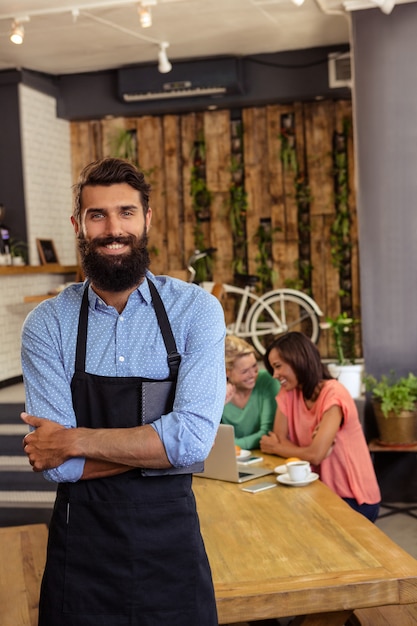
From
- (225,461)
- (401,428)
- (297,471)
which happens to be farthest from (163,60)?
(297,471)

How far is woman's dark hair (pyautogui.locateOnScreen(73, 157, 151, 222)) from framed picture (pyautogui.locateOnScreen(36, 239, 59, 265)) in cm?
619

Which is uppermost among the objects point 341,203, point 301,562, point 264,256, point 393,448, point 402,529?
point 341,203

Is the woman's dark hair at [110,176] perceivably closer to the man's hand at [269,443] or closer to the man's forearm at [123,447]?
the man's forearm at [123,447]

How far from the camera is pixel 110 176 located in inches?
81.4

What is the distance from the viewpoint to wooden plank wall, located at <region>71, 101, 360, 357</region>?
27.4 ft

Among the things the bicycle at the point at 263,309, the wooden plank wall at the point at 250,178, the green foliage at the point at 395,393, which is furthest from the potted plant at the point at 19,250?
the green foliage at the point at 395,393

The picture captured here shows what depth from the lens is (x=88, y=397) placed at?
2037 mm

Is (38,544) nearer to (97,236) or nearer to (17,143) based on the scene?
(97,236)

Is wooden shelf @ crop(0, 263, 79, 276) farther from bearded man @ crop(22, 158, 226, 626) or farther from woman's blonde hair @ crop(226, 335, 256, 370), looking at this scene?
bearded man @ crop(22, 158, 226, 626)

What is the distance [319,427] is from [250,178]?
4921 mm

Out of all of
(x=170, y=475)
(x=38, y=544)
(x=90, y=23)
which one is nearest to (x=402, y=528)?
(x=38, y=544)

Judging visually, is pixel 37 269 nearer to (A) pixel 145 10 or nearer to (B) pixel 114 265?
(A) pixel 145 10

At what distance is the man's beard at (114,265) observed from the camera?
2.07 metres

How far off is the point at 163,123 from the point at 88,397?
7001 mm
